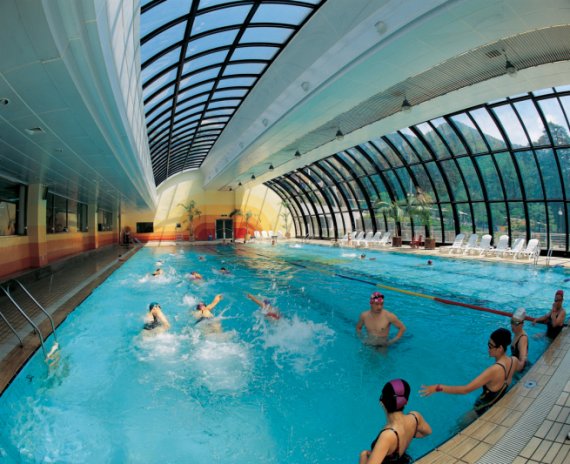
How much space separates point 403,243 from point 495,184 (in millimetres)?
6212

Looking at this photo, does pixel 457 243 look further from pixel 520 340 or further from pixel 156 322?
pixel 156 322

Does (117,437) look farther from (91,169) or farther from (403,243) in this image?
(403,243)

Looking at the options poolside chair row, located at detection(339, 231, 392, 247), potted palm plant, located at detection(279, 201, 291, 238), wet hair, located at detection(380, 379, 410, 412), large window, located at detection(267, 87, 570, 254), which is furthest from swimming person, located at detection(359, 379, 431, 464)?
potted palm plant, located at detection(279, 201, 291, 238)

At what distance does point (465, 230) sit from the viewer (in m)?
15.1

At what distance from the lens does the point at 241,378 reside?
4.32m

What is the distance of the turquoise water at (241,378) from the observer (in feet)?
10.4

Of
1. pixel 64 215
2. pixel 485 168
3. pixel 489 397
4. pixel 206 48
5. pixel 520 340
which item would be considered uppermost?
pixel 206 48

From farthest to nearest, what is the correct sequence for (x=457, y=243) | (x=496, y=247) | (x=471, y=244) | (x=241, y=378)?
(x=457, y=243)
(x=471, y=244)
(x=496, y=247)
(x=241, y=378)

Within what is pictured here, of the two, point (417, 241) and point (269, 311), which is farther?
point (417, 241)

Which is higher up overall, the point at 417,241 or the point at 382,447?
the point at 417,241

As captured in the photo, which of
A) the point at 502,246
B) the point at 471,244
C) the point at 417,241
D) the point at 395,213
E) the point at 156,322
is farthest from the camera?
the point at 395,213

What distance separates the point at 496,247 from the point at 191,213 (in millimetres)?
21280

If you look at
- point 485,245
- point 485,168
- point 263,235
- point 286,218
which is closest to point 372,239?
point 485,245

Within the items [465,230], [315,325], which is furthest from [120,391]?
[465,230]
